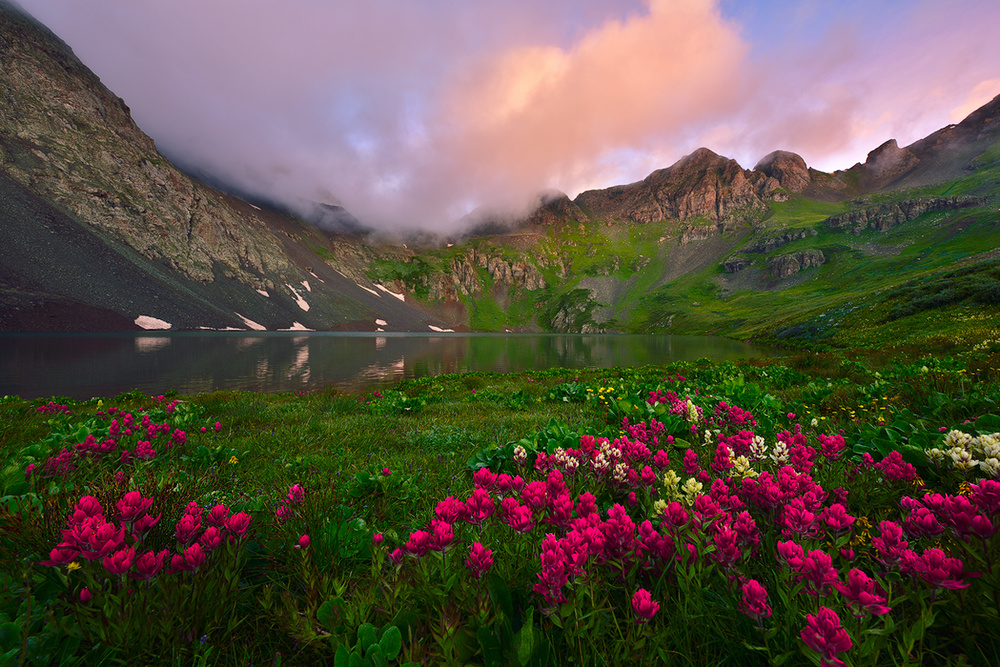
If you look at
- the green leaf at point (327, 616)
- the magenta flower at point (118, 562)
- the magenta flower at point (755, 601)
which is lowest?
the green leaf at point (327, 616)

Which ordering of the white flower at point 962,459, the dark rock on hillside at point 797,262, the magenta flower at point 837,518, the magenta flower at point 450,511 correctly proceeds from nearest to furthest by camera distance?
the magenta flower at point 837,518 < the magenta flower at point 450,511 < the white flower at point 962,459 < the dark rock on hillside at point 797,262

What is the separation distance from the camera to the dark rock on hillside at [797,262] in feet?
618

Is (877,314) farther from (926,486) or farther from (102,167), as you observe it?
(102,167)

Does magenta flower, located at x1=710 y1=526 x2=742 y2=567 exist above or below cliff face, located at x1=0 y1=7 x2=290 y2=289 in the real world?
below

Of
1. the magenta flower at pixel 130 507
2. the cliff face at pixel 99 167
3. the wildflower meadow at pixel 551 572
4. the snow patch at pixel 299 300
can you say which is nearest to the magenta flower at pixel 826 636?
the wildflower meadow at pixel 551 572

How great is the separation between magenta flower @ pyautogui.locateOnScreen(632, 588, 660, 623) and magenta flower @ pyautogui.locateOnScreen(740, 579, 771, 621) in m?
0.36

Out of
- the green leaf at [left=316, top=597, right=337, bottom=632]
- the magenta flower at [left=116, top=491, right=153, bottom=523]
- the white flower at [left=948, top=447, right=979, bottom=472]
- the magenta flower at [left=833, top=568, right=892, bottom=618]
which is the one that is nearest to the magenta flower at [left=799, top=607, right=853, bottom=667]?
the magenta flower at [left=833, top=568, right=892, bottom=618]

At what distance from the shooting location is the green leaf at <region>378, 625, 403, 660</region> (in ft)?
4.76

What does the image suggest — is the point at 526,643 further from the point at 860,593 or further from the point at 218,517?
the point at 218,517

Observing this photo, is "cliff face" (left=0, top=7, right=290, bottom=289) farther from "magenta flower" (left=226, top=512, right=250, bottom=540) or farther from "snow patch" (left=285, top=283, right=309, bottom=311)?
"magenta flower" (left=226, top=512, right=250, bottom=540)

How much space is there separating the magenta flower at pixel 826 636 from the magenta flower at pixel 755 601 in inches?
7.8

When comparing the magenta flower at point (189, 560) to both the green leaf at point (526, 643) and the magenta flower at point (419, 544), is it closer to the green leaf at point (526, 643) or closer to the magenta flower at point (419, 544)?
the magenta flower at point (419, 544)

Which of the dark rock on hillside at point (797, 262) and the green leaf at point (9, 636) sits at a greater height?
the dark rock on hillside at point (797, 262)

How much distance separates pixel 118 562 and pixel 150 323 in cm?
15676
